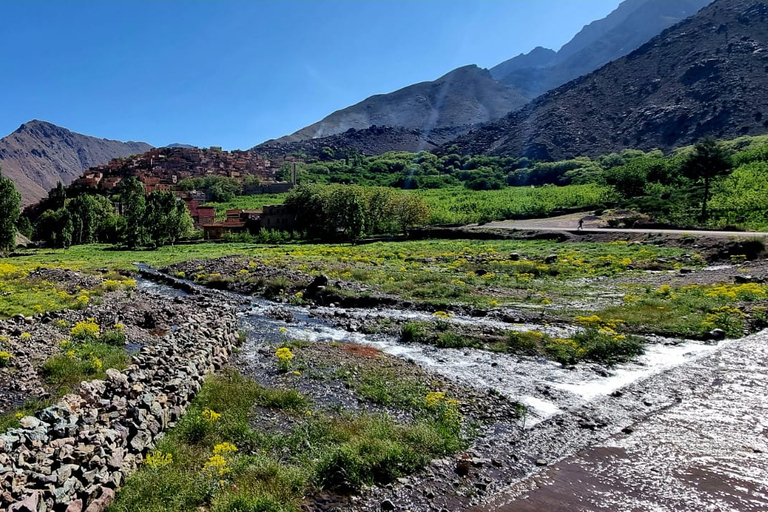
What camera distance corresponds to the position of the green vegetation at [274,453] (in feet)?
28.2

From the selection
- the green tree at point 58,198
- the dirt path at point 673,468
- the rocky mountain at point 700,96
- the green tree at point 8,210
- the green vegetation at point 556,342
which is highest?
the rocky mountain at point 700,96

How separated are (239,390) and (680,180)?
9990cm

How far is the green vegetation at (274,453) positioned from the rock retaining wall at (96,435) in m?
0.44

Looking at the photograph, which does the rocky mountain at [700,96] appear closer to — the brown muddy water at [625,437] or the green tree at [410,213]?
the green tree at [410,213]

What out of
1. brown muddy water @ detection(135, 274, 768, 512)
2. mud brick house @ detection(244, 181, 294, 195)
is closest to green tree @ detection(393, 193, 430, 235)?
brown muddy water @ detection(135, 274, 768, 512)

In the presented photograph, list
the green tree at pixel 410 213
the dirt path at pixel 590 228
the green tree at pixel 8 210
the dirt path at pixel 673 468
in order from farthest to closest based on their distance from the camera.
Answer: the green tree at pixel 410 213
the green tree at pixel 8 210
the dirt path at pixel 590 228
the dirt path at pixel 673 468

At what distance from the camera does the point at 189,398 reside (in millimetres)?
13102

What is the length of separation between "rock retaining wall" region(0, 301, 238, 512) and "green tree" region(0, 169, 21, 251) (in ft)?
206

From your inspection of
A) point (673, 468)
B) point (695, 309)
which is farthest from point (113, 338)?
point (695, 309)

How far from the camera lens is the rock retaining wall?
307 inches

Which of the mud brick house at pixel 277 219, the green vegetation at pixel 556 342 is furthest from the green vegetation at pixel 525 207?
the green vegetation at pixel 556 342

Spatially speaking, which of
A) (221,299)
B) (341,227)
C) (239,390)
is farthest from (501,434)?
(341,227)

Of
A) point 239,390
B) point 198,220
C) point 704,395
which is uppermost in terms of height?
point 198,220

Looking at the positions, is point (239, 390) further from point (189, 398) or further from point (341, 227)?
point (341, 227)
